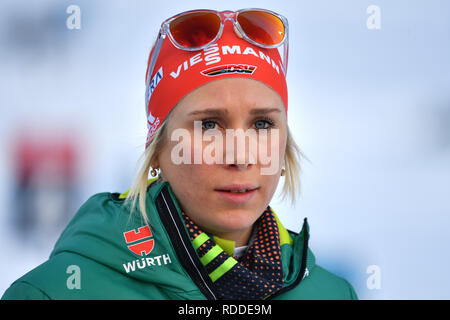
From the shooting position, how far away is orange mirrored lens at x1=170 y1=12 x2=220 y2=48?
4.27ft

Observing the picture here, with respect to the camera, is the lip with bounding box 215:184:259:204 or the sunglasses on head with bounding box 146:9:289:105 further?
the sunglasses on head with bounding box 146:9:289:105

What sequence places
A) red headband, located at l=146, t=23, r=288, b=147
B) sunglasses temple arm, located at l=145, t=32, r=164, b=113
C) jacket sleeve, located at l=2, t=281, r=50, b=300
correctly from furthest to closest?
sunglasses temple arm, located at l=145, t=32, r=164, b=113 < red headband, located at l=146, t=23, r=288, b=147 < jacket sleeve, located at l=2, t=281, r=50, b=300

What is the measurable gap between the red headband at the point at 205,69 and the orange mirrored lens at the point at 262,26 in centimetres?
3

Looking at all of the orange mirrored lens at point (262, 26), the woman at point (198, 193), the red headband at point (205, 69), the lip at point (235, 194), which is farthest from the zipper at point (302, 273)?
the orange mirrored lens at point (262, 26)

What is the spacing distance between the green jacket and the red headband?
25cm

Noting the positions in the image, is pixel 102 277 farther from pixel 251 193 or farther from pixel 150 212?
pixel 251 193

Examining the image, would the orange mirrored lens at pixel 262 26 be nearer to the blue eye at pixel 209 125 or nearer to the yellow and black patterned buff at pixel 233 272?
the blue eye at pixel 209 125

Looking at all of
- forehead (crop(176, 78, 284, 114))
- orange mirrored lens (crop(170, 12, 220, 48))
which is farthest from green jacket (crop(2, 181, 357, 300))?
orange mirrored lens (crop(170, 12, 220, 48))

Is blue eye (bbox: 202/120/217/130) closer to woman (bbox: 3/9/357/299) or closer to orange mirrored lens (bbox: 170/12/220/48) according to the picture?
woman (bbox: 3/9/357/299)

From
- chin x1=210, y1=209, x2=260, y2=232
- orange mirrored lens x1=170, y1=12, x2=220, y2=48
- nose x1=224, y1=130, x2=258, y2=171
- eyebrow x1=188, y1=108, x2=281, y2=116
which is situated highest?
orange mirrored lens x1=170, y1=12, x2=220, y2=48

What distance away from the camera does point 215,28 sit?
4.28 feet

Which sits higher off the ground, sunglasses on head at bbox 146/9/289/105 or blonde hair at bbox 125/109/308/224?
sunglasses on head at bbox 146/9/289/105

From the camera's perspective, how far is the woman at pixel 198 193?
117 cm

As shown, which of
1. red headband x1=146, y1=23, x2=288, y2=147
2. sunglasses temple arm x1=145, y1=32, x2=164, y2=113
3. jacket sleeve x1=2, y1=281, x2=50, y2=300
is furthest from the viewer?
sunglasses temple arm x1=145, y1=32, x2=164, y2=113
